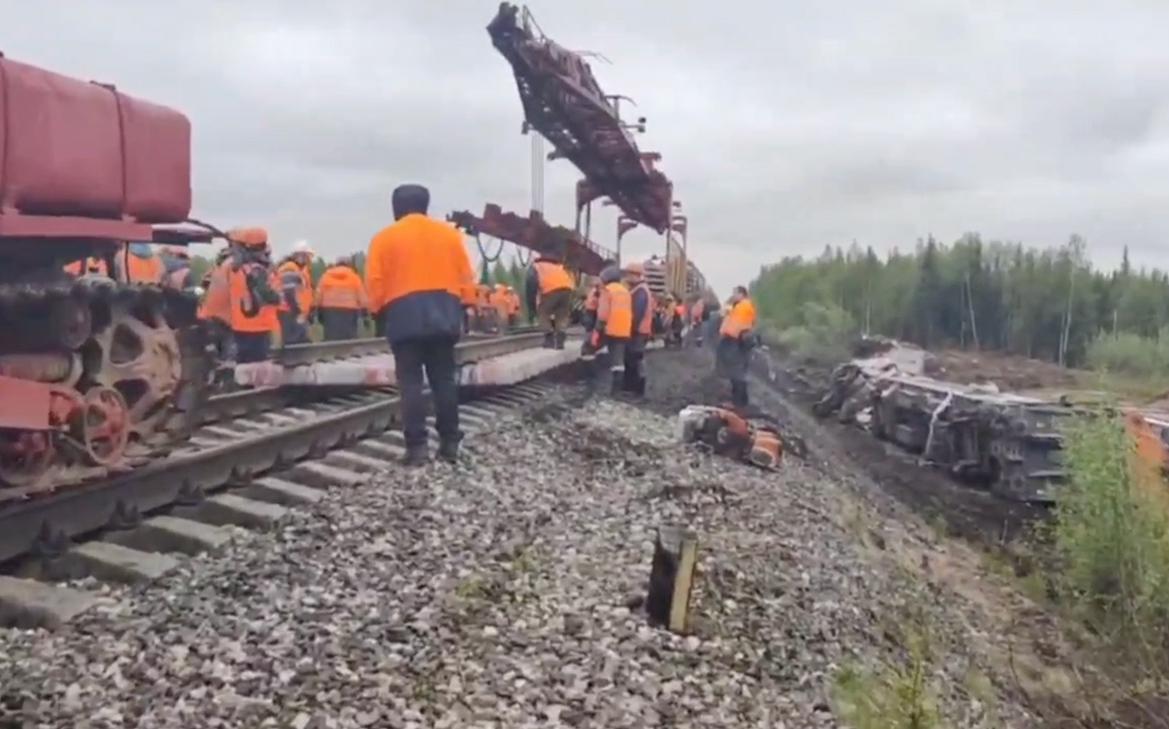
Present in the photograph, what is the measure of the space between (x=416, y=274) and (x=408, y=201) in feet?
1.60

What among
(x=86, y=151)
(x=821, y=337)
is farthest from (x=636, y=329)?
(x=821, y=337)

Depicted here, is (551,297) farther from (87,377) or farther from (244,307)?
(87,377)

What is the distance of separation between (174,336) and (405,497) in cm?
154

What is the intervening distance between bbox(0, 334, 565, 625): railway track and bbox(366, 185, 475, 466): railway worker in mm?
481

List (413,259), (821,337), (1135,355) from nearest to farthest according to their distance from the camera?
(413,259), (1135,355), (821,337)

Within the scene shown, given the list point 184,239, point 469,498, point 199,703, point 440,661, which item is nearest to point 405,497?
point 469,498

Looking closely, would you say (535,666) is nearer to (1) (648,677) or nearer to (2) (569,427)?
(1) (648,677)

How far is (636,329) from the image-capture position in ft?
47.6

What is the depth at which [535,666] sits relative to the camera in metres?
4.49

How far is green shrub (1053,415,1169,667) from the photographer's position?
7.72 m

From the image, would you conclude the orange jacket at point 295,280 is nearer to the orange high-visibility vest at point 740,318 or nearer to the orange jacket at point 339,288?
the orange jacket at point 339,288

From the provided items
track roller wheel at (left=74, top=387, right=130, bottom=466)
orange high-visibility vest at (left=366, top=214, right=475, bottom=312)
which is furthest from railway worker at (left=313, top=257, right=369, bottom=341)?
track roller wheel at (left=74, top=387, right=130, bottom=466)

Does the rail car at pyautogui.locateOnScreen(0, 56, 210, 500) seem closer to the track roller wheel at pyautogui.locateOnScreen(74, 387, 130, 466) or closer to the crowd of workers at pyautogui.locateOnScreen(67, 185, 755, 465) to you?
the track roller wheel at pyautogui.locateOnScreen(74, 387, 130, 466)

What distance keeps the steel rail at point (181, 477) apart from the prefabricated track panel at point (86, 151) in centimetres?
128
